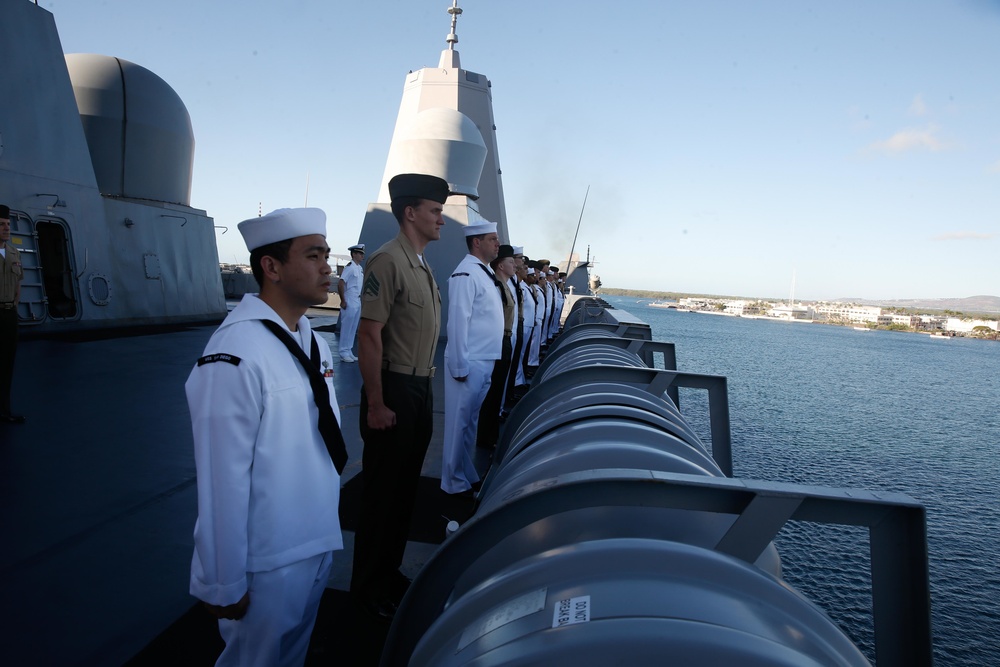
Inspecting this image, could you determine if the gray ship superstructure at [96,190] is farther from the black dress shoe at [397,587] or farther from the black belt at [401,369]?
the black dress shoe at [397,587]

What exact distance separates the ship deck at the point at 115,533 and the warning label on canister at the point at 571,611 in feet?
5.26

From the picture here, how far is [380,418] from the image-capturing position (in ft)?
8.33

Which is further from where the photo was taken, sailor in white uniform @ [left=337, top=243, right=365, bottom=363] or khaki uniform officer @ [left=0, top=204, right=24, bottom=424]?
sailor in white uniform @ [left=337, top=243, right=365, bottom=363]

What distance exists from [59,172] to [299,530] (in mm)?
9771

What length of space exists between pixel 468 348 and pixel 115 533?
228cm

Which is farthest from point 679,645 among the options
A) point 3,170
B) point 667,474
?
point 3,170

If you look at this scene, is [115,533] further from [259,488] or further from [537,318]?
[537,318]

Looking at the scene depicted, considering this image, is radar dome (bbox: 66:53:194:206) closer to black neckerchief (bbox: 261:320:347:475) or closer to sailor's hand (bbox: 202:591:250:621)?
black neckerchief (bbox: 261:320:347:475)

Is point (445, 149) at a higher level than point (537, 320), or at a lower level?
higher

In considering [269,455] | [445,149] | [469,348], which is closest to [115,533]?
[269,455]

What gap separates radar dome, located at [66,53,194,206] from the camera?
35.6 ft

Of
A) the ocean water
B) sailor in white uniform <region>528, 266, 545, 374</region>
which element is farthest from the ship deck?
sailor in white uniform <region>528, 266, 545, 374</region>

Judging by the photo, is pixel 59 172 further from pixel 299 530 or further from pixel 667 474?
pixel 667 474

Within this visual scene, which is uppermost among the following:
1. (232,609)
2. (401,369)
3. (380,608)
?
(401,369)
